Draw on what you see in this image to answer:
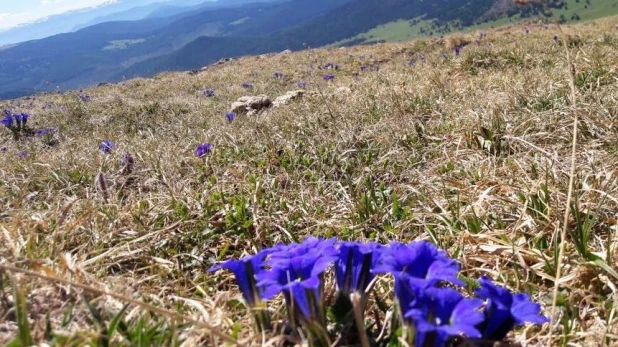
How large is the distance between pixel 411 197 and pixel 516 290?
1484 mm

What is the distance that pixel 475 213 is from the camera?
120 inches

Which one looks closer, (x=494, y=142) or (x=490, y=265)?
(x=490, y=265)

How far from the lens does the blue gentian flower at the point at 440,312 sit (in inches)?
54.6

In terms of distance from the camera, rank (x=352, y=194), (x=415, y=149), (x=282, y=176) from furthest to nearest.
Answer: (x=415, y=149), (x=282, y=176), (x=352, y=194)

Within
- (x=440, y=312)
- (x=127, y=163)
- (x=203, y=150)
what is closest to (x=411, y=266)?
(x=440, y=312)

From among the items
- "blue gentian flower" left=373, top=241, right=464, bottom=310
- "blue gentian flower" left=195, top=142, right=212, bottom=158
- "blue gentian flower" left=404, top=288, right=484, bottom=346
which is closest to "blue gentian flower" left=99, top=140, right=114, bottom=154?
"blue gentian flower" left=195, top=142, right=212, bottom=158

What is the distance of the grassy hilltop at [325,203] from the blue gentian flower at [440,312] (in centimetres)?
49

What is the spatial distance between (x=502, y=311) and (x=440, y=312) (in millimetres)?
241

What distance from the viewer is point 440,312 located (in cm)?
145

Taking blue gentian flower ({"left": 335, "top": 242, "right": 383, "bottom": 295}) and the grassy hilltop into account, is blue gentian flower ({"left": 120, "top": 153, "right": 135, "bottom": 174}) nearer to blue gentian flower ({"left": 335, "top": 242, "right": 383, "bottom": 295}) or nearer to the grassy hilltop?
the grassy hilltop

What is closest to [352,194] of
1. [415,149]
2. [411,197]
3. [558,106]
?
[411,197]

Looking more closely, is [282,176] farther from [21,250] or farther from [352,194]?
[21,250]

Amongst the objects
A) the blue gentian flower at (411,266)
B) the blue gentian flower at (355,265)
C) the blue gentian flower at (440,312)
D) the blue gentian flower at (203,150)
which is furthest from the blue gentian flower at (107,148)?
the blue gentian flower at (440,312)

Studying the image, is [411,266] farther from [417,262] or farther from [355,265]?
[355,265]
